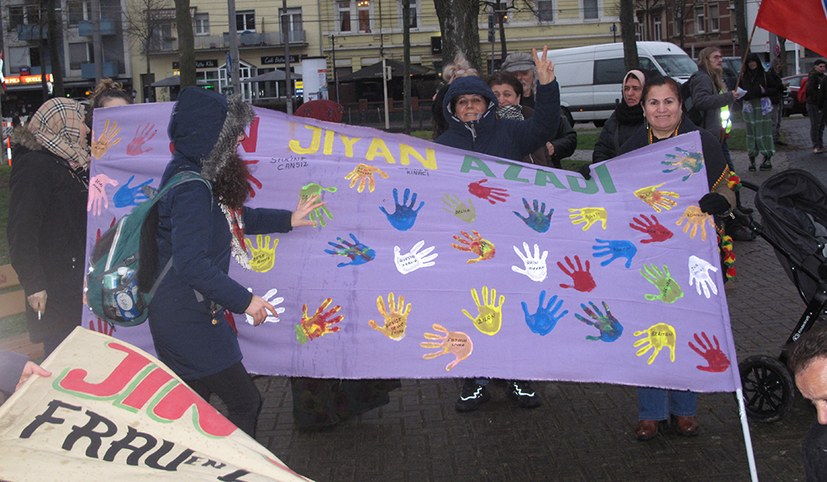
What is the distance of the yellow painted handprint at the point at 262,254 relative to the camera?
4785mm

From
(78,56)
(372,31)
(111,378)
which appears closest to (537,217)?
(111,378)

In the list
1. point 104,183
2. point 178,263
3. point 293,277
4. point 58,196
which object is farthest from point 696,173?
point 58,196

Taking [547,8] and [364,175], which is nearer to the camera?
[364,175]

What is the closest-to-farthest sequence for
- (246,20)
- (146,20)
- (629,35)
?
(629,35), (146,20), (246,20)

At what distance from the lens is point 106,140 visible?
4.99 metres

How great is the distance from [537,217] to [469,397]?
1.59 m

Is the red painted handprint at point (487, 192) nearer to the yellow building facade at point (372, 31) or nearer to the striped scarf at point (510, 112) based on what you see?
the striped scarf at point (510, 112)

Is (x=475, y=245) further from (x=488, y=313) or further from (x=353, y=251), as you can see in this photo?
(x=353, y=251)

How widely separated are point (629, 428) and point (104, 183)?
3105 mm

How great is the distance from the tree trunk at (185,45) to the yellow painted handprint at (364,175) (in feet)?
43.5

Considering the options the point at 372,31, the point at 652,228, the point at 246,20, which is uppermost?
the point at 246,20

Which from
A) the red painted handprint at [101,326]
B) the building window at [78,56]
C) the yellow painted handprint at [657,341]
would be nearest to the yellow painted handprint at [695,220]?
the yellow painted handprint at [657,341]

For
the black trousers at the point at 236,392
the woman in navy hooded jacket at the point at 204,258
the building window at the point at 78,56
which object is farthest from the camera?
the building window at the point at 78,56

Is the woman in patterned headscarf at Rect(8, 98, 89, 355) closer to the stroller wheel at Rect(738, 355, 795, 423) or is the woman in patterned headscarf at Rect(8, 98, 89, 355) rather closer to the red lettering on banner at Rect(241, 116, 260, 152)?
the red lettering on banner at Rect(241, 116, 260, 152)
